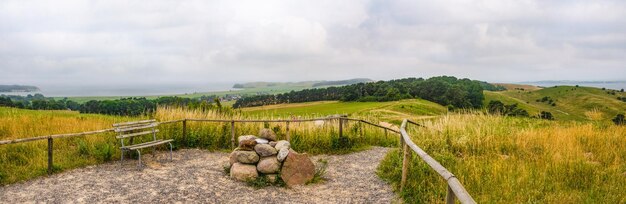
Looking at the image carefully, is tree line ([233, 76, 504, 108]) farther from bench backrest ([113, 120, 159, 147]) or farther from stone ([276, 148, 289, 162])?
stone ([276, 148, 289, 162])

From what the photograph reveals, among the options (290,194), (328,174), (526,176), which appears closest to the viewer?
(526,176)

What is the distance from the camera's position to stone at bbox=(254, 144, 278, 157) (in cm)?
780

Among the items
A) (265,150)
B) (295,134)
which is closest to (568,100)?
(295,134)

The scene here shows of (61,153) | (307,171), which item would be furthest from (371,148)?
(61,153)

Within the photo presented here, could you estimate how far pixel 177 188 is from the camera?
700 cm

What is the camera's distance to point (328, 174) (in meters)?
8.45

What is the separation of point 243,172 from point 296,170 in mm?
1014

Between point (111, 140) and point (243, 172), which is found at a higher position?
point (111, 140)

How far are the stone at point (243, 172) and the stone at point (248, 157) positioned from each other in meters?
0.08

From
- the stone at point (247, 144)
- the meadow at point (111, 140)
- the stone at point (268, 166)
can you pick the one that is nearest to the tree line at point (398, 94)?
the meadow at point (111, 140)

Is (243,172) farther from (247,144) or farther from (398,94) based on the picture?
(398,94)

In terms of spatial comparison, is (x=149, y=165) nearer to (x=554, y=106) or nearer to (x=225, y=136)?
(x=225, y=136)

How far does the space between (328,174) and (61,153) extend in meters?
5.93

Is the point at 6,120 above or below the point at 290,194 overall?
above
